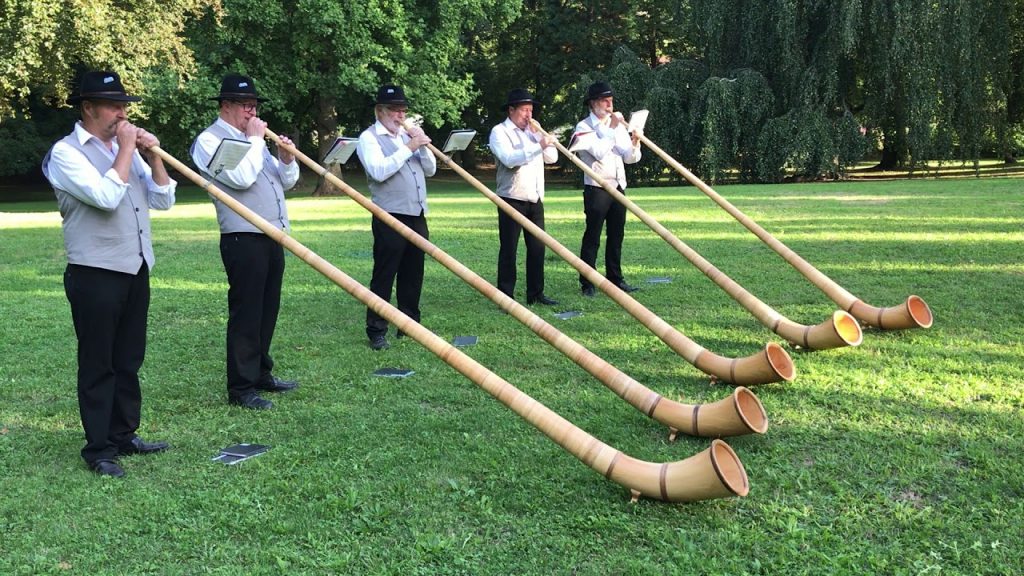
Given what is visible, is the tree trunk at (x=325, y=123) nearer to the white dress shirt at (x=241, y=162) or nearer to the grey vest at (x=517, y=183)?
the grey vest at (x=517, y=183)

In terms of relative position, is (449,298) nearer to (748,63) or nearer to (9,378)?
(9,378)

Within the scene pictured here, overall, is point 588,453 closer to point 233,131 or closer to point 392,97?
point 233,131

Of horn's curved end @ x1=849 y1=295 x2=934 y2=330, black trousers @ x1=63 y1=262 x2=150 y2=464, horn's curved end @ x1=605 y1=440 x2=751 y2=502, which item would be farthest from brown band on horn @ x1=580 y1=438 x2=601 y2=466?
horn's curved end @ x1=849 y1=295 x2=934 y2=330

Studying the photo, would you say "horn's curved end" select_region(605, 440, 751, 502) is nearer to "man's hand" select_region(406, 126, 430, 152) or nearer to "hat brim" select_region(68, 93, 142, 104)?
"hat brim" select_region(68, 93, 142, 104)

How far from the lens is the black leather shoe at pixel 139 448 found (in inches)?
185

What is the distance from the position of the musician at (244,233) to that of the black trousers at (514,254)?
3.27 meters

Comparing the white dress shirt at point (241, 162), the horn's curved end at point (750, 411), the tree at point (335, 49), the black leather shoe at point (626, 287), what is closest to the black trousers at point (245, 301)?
the white dress shirt at point (241, 162)

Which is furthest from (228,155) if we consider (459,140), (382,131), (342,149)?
(459,140)

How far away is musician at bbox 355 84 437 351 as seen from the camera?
6980 mm

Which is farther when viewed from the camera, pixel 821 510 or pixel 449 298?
pixel 449 298

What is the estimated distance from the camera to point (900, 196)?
1862 centimetres

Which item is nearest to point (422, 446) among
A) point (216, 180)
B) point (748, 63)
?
point (216, 180)

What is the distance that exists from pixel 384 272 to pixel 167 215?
617 inches

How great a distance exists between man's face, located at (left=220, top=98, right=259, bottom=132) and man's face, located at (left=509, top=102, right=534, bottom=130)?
341cm
